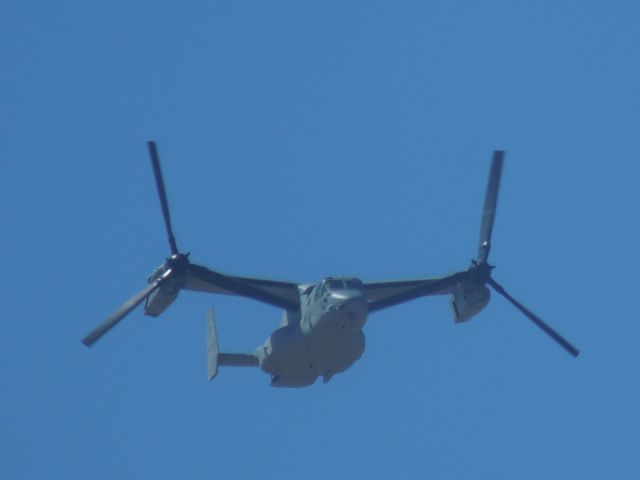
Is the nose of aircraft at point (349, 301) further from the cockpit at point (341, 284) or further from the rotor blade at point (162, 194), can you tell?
the rotor blade at point (162, 194)

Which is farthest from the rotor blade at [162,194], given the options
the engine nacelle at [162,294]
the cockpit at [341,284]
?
the cockpit at [341,284]

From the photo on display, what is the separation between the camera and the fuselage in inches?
1737

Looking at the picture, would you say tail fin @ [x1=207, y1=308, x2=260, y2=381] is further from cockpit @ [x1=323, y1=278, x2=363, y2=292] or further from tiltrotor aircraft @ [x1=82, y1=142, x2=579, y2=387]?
cockpit @ [x1=323, y1=278, x2=363, y2=292]

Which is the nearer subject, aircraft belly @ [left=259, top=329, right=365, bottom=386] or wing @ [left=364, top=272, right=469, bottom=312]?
aircraft belly @ [left=259, top=329, right=365, bottom=386]

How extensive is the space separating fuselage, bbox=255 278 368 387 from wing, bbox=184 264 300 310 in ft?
1.65

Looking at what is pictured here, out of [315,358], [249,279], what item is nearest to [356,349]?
[315,358]

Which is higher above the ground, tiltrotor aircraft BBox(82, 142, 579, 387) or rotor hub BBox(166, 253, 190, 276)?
rotor hub BBox(166, 253, 190, 276)

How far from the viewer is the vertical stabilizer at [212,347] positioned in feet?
159

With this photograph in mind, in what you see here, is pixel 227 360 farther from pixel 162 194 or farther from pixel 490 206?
pixel 490 206

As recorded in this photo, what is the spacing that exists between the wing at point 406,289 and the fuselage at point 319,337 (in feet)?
7.61

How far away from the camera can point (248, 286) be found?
48094mm

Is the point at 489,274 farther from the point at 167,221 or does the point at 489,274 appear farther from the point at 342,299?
the point at 167,221

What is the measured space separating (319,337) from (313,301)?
39.2 inches

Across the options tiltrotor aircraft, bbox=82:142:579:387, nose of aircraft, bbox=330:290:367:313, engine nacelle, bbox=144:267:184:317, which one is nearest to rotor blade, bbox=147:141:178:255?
tiltrotor aircraft, bbox=82:142:579:387
